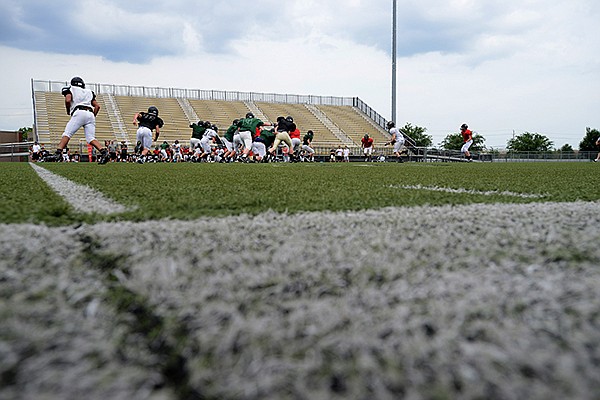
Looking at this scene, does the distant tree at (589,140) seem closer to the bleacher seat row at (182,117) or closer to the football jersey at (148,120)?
the bleacher seat row at (182,117)

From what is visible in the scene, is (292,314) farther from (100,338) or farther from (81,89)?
(81,89)

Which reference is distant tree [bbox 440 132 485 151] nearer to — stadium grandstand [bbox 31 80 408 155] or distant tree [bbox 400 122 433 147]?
distant tree [bbox 400 122 433 147]

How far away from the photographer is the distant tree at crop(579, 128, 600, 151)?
184ft

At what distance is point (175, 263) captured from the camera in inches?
39.8

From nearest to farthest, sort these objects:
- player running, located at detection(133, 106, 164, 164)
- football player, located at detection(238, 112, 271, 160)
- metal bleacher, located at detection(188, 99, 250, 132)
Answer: player running, located at detection(133, 106, 164, 164), football player, located at detection(238, 112, 271, 160), metal bleacher, located at detection(188, 99, 250, 132)

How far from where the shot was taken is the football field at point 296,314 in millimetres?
548

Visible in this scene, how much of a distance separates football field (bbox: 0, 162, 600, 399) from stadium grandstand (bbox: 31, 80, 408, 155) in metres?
26.7

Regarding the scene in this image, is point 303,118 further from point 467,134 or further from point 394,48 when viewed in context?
point 467,134

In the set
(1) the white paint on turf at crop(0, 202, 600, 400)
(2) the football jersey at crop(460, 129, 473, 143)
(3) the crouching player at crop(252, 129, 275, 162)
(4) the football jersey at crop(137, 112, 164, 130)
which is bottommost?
(1) the white paint on turf at crop(0, 202, 600, 400)

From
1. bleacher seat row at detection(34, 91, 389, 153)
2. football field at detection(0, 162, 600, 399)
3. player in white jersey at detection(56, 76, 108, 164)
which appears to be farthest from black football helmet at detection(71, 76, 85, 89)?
bleacher seat row at detection(34, 91, 389, 153)

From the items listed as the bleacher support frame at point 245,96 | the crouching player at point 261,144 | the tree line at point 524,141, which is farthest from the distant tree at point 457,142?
the crouching player at point 261,144

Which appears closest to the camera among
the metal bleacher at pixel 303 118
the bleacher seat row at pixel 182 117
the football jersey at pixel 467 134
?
the football jersey at pixel 467 134

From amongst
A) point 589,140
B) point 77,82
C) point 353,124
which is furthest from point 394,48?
point 589,140

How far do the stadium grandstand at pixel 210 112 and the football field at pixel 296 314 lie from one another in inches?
1050
